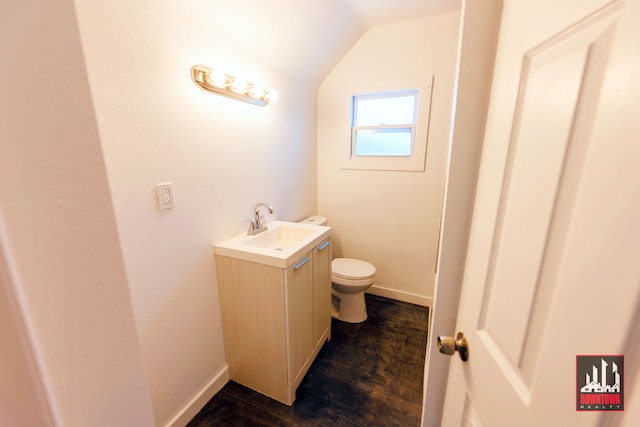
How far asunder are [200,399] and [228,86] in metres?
1.76

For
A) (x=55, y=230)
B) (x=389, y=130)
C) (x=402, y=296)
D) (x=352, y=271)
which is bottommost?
(x=402, y=296)

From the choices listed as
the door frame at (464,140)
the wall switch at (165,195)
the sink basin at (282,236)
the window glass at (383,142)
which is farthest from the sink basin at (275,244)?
the window glass at (383,142)

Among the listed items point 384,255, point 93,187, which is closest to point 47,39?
point 93,187

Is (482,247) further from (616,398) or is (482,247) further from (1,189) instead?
(1,189)

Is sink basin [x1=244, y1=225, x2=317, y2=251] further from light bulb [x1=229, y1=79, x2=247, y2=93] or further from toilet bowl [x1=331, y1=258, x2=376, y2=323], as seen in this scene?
light bulb [x1=229, y1=79, x2=247, y2=93]

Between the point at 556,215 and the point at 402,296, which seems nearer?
the point at 556,215

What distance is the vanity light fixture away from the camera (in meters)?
1.26

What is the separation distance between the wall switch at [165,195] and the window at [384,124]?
1.71m

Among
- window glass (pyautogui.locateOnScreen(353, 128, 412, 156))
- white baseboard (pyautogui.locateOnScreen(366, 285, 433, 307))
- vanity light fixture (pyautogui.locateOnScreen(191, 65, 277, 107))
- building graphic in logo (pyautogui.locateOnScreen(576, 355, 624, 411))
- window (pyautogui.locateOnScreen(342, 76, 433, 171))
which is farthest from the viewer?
white baseboard (pyautogui.locateOnScreen(366, 285, 433, 307))

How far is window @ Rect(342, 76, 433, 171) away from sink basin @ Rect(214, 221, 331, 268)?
0.96 m

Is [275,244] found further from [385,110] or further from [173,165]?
[385,110]

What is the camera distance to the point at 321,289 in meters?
1.76

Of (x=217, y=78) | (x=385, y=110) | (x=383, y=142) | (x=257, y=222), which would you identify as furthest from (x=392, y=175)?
(x=217, y=78)

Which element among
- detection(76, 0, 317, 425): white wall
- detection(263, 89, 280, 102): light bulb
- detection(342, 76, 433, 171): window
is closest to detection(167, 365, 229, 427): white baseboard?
detection(76, 0, 317, 425): white wall
